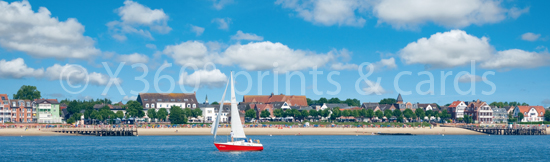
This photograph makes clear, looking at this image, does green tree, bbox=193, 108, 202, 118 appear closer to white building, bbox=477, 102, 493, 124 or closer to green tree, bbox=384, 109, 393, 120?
green tree, bbox=384, 109, 393, 120

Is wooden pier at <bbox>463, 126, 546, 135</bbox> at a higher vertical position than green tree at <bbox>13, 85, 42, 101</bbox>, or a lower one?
lower

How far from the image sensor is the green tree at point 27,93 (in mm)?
184500

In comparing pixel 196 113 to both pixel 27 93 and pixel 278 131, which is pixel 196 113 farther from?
pixel 27 93

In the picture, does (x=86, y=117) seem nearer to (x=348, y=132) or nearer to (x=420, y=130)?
(x=348, y=132)

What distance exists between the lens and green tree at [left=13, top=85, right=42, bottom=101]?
18450 cm

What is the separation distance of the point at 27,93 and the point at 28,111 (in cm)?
3340

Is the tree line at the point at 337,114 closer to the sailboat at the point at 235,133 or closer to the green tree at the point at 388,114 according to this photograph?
the green tree at the point at 388,114

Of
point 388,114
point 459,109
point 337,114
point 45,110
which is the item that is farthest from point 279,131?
point 459,109

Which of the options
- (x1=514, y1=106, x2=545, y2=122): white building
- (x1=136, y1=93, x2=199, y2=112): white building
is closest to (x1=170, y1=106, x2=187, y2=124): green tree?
(x1=136, y1=93, x2=199, y2=112): white building

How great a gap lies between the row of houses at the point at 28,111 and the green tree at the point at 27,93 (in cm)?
2552

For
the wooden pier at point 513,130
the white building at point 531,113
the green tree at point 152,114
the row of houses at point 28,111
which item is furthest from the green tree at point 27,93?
the white building at point 531,113

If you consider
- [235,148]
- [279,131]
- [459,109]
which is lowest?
[279,131]

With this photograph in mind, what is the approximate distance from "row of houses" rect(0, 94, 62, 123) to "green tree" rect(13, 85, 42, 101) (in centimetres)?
2552

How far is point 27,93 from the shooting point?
611 feet
